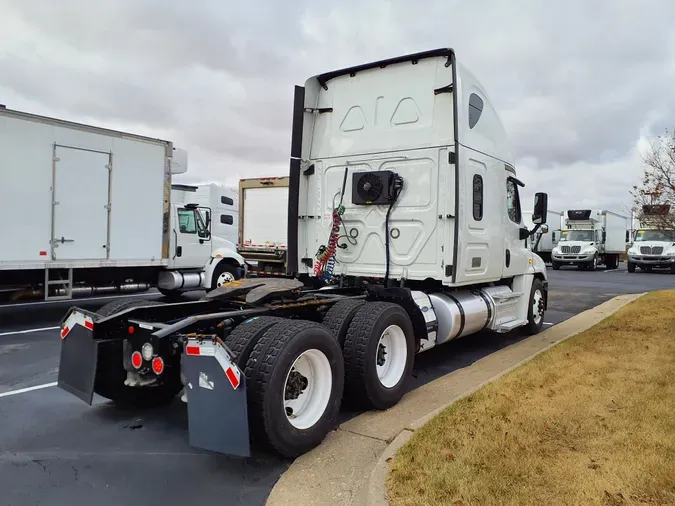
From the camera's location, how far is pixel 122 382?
4.59 m

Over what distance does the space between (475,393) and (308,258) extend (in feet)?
10.4

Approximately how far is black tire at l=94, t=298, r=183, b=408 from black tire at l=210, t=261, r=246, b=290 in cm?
778

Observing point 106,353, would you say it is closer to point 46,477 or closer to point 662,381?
point 46,477

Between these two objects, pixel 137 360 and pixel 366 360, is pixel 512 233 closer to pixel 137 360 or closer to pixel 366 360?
pixel 366 360

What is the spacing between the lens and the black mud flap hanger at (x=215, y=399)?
348cm

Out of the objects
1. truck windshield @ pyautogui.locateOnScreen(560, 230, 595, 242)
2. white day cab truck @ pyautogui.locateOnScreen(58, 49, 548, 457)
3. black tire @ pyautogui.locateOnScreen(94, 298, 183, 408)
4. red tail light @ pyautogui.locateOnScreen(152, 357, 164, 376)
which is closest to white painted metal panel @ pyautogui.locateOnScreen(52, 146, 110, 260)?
white day cab truck @ pyautogui.locateOnScreen(58, 49, 548, 457)

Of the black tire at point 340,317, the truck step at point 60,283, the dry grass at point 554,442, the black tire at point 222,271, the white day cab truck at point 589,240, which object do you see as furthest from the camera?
the white day cab truck at point 589,240

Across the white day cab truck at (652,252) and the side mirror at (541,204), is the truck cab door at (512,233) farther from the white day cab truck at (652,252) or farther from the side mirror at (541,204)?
the white day cab truck at (652,252)

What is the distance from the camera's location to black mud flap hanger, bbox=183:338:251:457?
137 inches

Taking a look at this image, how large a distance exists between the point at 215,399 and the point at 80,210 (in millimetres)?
7375

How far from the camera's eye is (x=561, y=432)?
4.02 metres

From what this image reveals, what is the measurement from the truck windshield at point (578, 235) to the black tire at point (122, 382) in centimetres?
3064

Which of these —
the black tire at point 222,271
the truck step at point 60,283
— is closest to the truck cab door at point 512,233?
the black tire at point 222,271

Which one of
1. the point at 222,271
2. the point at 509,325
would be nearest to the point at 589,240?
the point at 222,271
